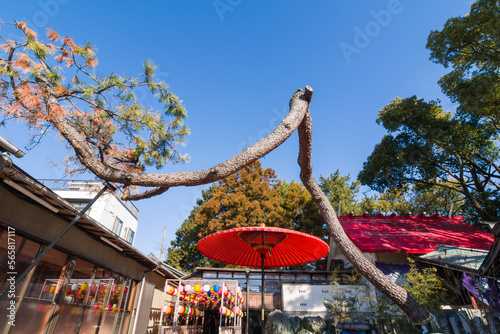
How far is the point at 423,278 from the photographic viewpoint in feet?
16.7

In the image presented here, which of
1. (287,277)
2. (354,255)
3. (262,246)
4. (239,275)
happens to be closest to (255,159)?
(354,255)

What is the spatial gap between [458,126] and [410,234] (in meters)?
5.82

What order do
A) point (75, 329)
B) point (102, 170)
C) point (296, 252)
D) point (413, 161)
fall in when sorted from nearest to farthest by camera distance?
point (102, 170)
point (75, 329)
point (296, 252)
point (413, 161)

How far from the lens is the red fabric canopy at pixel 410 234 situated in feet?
28.0

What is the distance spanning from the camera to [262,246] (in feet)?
17.4

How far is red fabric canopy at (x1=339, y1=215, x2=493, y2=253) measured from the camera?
855 centimetres

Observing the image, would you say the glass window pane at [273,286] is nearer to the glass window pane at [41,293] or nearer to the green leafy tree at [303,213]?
the green leafy tree at [303,213]

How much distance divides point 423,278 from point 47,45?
7.80m

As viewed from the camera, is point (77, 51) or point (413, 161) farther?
point (413, 161)

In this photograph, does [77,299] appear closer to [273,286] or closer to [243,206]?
[273,286]

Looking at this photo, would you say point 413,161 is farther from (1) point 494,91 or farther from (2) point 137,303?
(2) point 137,303

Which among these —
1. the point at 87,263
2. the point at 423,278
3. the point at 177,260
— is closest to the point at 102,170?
the point at 87,263

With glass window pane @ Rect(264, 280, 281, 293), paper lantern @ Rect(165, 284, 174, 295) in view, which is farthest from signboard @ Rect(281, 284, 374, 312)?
paper lantern @ Rect(165, 284, 174, 295)

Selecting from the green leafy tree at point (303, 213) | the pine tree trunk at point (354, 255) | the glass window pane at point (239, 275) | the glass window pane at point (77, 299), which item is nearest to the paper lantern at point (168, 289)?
the glass window pane at point (77, 299)
